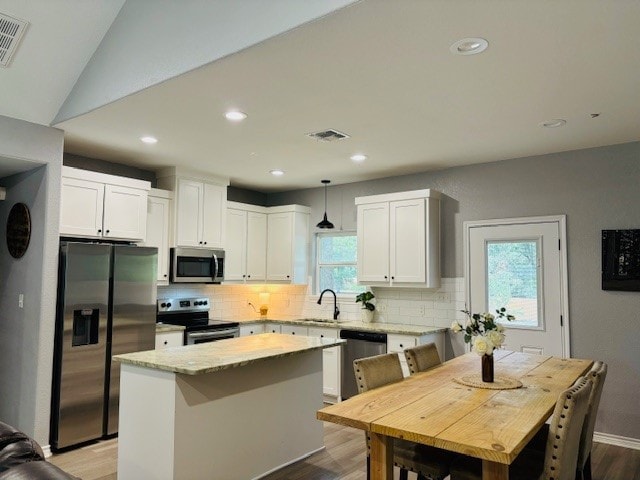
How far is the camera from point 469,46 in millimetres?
2418

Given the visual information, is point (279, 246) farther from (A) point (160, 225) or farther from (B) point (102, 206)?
(B) point (102, 206)

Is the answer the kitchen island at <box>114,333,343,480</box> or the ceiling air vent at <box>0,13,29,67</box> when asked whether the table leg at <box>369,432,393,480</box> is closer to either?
the kitchen island at <box>114,333,343,480</box>

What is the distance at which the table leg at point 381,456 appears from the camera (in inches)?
83.9

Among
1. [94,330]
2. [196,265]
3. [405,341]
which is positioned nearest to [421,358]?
[405,341]

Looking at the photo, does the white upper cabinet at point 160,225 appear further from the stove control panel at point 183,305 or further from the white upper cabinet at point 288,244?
the white upper cabinet at point 288,244

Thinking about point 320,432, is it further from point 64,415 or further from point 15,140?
point 15,140

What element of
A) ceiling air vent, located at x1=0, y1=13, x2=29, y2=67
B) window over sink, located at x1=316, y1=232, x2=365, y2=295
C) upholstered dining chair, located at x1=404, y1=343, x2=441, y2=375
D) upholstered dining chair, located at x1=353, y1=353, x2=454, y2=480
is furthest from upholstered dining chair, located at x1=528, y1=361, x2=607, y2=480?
ceiling air vent, located at x1=0, y1=13, x2=29, y2=67

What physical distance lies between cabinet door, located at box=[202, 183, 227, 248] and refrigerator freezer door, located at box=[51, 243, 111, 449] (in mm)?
1450

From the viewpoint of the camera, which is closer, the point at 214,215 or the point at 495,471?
the point at 495,471

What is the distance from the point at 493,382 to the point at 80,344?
127 inches

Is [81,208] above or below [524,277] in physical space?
above

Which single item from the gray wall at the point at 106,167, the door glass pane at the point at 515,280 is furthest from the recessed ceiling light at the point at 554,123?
the gray wall at the point at 106,167

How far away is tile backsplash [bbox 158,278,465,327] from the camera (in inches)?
198

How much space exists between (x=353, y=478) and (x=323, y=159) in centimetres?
287
